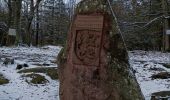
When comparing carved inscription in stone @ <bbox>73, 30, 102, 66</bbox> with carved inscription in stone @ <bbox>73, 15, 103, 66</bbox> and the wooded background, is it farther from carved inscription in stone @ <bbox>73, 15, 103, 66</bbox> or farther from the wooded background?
the wooded background

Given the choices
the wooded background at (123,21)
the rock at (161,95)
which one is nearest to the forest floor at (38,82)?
the rock at (161,95)

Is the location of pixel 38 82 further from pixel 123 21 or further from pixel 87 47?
pixel 123 21

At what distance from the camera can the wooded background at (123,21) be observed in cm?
2992

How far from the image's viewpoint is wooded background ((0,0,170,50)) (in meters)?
29.9

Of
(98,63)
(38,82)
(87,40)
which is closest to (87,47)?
(87,40)

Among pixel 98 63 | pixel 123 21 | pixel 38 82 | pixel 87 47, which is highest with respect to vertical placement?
pixel 87 47

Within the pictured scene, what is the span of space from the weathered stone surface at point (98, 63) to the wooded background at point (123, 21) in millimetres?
12580

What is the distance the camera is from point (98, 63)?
657 centimetres

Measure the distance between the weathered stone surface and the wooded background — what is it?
495 inches

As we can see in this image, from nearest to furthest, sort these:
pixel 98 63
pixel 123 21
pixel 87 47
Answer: pixel 98 63 < pixel 87 47 < pixel 123 21

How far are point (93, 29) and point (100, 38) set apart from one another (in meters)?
0.20

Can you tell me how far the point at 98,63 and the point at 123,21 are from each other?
24.8 metres

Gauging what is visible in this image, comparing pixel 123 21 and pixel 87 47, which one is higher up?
pixel 87 47

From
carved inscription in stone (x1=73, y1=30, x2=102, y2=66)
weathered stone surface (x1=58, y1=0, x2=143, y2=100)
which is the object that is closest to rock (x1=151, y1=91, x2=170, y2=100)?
weathered stone surface (x1=58, y1=0, x2=143, y2=100)
